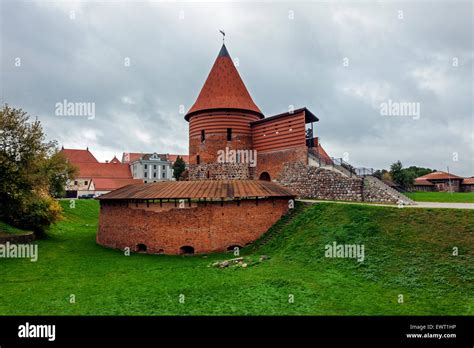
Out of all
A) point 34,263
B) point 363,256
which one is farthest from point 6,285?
point 363,256

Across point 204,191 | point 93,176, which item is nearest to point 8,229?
point 204,191

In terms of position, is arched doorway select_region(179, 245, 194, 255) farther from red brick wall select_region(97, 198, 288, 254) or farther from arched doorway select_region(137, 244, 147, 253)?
arched doorway select_region(137, 244, 147, 253)

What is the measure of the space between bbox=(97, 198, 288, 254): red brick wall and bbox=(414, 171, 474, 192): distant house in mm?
34898

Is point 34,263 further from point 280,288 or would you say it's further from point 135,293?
point 280,288

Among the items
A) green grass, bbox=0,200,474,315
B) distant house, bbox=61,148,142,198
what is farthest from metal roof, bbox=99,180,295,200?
distant house, bbox=61,148,142,198

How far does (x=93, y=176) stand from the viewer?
60625mm

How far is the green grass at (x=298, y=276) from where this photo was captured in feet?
27.8

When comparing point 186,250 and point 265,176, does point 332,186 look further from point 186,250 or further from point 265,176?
point 186,250

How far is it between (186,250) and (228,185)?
3.82 metres

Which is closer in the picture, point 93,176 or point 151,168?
point 93,176

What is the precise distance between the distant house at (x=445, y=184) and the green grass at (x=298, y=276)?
35.6 meters

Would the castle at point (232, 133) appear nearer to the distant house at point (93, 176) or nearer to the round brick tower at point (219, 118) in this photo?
the round brick tower at point (219, 118)

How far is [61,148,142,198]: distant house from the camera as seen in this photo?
55969 mm
